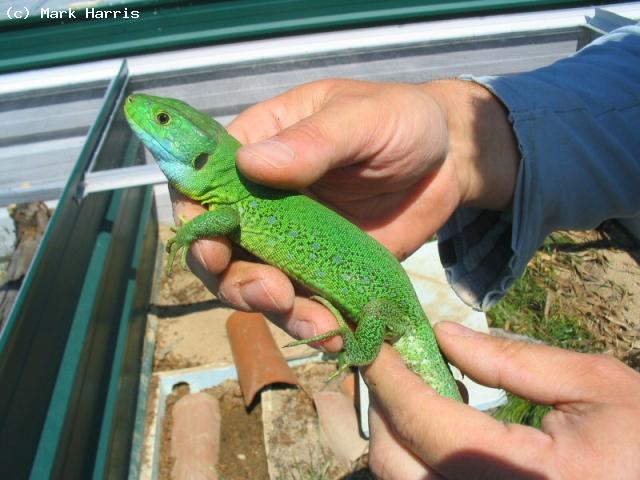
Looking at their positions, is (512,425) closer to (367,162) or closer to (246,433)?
(367,162)

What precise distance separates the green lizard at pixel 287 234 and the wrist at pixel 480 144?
0.91 meters

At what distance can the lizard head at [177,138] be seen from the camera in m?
2.18

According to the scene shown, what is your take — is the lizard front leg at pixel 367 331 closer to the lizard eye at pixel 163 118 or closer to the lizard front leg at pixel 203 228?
the lizard front leg at pixel 203 228

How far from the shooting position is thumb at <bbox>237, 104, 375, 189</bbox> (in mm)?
1977

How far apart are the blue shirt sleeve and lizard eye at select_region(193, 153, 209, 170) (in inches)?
63.6

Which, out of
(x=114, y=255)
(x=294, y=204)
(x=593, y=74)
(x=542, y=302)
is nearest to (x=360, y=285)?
(x=294, y=204)

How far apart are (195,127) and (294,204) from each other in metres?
0.57

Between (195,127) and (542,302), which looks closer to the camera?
(195,127)

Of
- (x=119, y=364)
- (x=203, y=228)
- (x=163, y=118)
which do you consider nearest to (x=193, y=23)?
(x=163, y=118)

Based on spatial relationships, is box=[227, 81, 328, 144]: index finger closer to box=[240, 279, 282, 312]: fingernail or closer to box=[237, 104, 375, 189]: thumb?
box=[237, 104, 375, 189]: thumb

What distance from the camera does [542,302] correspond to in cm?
471

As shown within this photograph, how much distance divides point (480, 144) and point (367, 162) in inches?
31.6

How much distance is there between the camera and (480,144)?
2883 mm

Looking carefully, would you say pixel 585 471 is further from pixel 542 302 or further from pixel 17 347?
pixel 542 302
